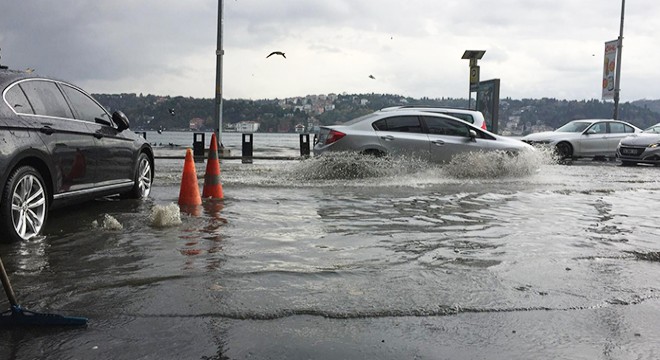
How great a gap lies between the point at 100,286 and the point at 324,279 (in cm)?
149

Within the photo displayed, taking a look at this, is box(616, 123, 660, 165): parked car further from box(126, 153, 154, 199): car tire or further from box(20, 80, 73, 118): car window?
box(20, 80, 73, 118): car window

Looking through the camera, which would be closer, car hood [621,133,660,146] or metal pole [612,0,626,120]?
car hood [621,133,660,146]

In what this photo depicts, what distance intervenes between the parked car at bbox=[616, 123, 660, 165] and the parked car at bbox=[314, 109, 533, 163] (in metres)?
8.62

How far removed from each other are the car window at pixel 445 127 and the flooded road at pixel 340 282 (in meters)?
5.10

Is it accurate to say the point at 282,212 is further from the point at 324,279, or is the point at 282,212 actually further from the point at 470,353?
the point at 470,353

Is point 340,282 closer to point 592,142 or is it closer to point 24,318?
point 24,318

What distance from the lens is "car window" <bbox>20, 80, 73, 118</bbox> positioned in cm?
582

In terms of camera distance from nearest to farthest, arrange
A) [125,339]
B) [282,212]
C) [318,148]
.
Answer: [125,339]
[282,212]
[318,148]

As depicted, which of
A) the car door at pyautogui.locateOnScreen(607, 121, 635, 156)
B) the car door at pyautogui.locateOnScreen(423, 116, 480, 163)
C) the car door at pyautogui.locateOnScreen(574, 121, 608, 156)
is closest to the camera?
the car door at pyautogui.locateOnScreen(423, 116, 480, 163)

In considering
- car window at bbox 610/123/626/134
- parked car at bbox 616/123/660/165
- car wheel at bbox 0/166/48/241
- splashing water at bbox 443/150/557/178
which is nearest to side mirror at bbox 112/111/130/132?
car wheel at bbox 0/166/48/241

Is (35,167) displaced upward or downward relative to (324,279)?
upward

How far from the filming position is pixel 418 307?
3.57 metres

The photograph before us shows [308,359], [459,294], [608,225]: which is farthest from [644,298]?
[608,225]

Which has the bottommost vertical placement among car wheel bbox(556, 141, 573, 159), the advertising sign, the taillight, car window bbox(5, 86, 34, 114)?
car wheel bbox(556, 141, 573, 159)
